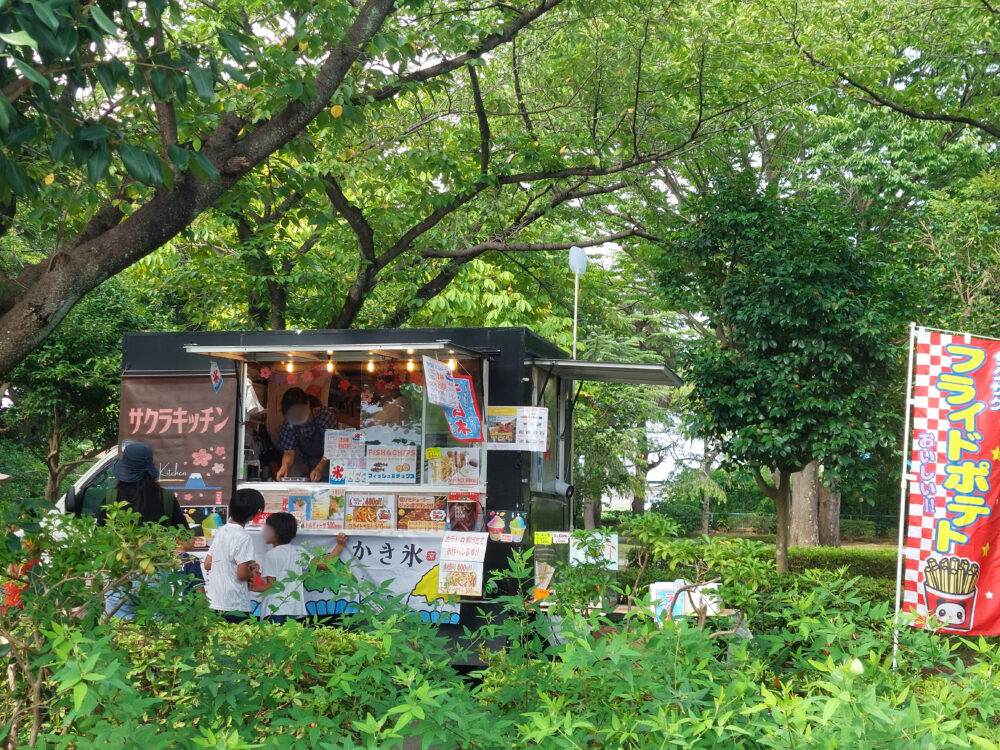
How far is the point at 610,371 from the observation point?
9.02m

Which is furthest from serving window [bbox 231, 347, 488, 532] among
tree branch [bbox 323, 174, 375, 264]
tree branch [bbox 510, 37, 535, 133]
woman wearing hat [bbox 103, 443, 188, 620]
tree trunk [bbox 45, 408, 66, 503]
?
tree trunk [bbox 45, 408, 66, 503]

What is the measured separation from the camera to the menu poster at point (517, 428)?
7.44m

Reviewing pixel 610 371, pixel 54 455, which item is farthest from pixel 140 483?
pixel 54 455

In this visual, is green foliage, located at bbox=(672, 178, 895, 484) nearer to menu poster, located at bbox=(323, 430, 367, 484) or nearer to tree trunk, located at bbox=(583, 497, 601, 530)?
menu poster, located at bbox=(323, 430, 367, 484)

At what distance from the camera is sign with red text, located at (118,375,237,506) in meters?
8.28

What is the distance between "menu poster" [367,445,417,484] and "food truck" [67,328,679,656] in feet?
0.04

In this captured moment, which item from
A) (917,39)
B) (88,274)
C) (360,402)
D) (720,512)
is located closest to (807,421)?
(360,402)

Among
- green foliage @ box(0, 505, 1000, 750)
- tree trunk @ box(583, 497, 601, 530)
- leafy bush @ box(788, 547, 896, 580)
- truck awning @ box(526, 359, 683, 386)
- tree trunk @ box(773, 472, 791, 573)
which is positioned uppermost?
truck awning @ box(526, 359, 683, 386)

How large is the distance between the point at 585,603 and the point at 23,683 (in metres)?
2.28

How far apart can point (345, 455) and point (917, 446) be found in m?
4.60

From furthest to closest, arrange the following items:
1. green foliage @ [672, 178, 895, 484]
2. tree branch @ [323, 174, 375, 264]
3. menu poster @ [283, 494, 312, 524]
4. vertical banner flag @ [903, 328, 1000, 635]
→ 1. green foliage @ [672, 178, 895, 484]
2. tree branch @ [323, 174, 375, 264]
3. menu poster @ [283, 494, 312, 524]
4. vertical banner flag @ [903, 328, 1000, 635]

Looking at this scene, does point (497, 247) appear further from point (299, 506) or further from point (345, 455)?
point (299, 506)

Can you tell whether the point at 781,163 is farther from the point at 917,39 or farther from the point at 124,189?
the point at 124,189

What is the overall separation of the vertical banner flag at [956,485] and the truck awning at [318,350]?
3342 millimetres
